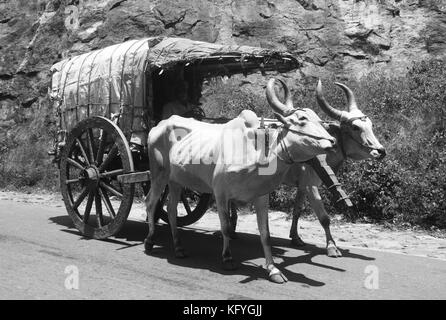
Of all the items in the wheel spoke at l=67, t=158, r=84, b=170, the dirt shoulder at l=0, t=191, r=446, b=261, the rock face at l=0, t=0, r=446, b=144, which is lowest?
the dirt shoulder at l=0, t=191, r=446, b=261

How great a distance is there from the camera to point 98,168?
698 centimetres

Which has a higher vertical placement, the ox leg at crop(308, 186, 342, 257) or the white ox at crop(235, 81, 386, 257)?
the white ox at crop(235, 81, 386, 257)

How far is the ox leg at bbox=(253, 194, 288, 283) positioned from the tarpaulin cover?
1.80 m

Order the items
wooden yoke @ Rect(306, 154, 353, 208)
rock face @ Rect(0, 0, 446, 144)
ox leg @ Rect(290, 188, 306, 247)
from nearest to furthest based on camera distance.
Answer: wooden yoke @ Rect(306, 154, 353, 208), ox leg @ Rect(290, 188, 306, 247), rock face @ Rect(0, 0, 446, 144)

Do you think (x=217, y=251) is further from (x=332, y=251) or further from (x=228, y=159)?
(x=228, y=159)

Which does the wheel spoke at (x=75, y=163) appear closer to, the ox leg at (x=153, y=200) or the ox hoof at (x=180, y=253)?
the ox leg at (x=153, y=200)

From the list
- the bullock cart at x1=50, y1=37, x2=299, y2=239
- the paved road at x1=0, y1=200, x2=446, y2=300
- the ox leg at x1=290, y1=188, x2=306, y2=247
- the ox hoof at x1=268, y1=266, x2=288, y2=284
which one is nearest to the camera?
the paved road at x1=0, y1=200, x2=446, y2=300

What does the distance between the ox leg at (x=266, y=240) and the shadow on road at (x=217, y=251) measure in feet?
0.59

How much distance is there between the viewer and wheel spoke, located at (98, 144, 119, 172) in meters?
6.79

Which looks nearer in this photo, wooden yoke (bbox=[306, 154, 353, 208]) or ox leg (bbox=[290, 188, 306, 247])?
wooden yoke (bbox=[306, 154, 353, 208])

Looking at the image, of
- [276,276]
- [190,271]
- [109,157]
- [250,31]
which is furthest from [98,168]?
[250,31]

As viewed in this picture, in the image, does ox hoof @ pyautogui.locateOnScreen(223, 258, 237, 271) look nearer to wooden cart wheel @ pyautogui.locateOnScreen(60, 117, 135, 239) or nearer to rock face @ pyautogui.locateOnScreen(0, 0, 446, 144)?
wooden cart wheel @ pyautogui.locateOnScreen(60, 117, 135, 239)

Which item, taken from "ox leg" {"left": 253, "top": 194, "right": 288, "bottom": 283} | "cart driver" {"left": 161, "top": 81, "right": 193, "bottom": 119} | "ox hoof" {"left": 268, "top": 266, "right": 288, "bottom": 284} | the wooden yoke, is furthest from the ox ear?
"cart driver" {"left": 161, "top": 81, "right": 193, "bottom": 119}

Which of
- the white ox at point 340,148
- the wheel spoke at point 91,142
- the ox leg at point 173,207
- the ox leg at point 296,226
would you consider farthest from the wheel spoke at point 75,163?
the ox leg at point 296,226
